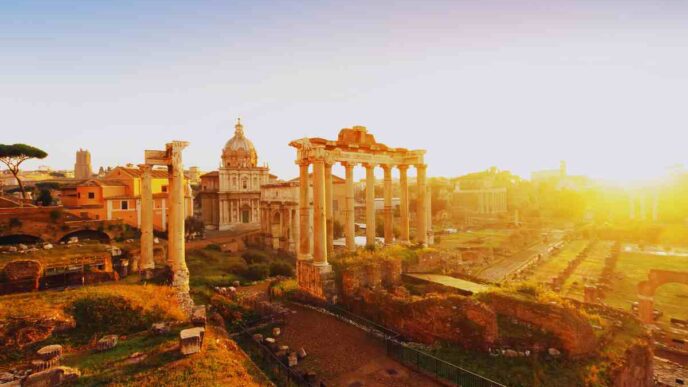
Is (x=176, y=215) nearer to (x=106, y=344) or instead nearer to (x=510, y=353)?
(x=106, y=344)

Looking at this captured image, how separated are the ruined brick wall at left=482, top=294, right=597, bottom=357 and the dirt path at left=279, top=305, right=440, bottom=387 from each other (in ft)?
11.9

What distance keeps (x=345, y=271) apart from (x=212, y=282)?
9278mm

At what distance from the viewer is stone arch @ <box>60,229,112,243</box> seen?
26752 mm

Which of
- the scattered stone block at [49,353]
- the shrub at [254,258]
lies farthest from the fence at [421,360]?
the shrub at [254,258]

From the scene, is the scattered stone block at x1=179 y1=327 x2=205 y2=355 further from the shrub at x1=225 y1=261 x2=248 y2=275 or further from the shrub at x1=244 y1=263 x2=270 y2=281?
the shrub at x1=225 y1=261 x2=248 y2=275

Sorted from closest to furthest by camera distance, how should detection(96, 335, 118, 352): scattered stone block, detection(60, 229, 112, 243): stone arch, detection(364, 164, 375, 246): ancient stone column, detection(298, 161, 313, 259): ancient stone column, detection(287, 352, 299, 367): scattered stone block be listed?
1. detection(96, 335, 118, 352): scattered stone block
2. detection(287, 352, 299, 367): scattered stone block
3. detection(298, 161, 313, 259): ancient stone column
4. detection(364, 164, 375, 246): ancient stone column
5. detection(60, 229, 112, 243): stone arch

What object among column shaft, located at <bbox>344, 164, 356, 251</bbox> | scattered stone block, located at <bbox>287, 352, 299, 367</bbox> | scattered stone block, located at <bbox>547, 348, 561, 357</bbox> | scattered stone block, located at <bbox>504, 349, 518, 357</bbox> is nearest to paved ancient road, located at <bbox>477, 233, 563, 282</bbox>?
column shaft, located at <bbox>344, 164, 356, 251</bbox>

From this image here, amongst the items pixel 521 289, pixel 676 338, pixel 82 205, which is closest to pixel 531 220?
pixel 676 338

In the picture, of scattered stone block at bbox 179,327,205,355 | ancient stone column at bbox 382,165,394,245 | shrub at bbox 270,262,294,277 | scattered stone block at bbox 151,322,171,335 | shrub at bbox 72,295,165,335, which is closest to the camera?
scattered stone block at bbox 179,327,205,355

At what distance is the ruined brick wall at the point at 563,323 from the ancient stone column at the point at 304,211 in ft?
28.7

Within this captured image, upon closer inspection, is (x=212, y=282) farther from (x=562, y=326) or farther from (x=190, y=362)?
(x=562, y=326)

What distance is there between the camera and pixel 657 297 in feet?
73.7

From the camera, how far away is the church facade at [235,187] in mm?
44250

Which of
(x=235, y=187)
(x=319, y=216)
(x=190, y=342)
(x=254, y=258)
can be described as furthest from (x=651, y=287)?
(x=235, y=187)
